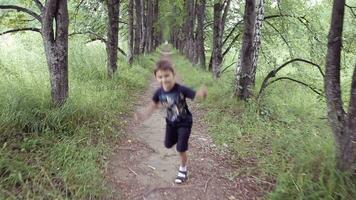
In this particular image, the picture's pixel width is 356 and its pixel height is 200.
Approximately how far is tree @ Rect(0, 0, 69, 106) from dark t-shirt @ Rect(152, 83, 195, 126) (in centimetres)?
208

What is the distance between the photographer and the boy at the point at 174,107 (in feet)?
15.3

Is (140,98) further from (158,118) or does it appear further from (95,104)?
(95,104)

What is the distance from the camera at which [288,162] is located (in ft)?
15.9

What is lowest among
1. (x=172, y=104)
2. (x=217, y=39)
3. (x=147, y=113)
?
(x=147, y=113)

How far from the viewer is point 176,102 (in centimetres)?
479

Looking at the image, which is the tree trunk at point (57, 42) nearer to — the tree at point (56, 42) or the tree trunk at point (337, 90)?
the tree at point (56, 42)

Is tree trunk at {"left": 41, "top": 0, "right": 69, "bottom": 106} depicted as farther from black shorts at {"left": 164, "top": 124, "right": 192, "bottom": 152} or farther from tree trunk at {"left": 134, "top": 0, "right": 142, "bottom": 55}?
tree trunk at {"left": 134, "top": 0, "right": 142, "bottom": 55}

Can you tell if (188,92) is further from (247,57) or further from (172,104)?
(247,57)

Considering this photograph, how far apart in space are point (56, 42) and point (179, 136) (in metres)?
2.76

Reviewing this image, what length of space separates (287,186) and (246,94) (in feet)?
16.1

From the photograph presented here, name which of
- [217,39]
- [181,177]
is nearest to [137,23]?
[217,39]

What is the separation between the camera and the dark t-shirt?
477 cm

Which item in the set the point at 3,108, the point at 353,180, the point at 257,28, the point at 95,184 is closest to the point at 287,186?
the point at 353,180

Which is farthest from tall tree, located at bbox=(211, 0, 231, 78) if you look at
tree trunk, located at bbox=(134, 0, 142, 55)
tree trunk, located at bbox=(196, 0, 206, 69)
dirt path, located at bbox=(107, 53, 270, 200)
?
dirt path, located at bbox=(107, 53, 270, 200)
